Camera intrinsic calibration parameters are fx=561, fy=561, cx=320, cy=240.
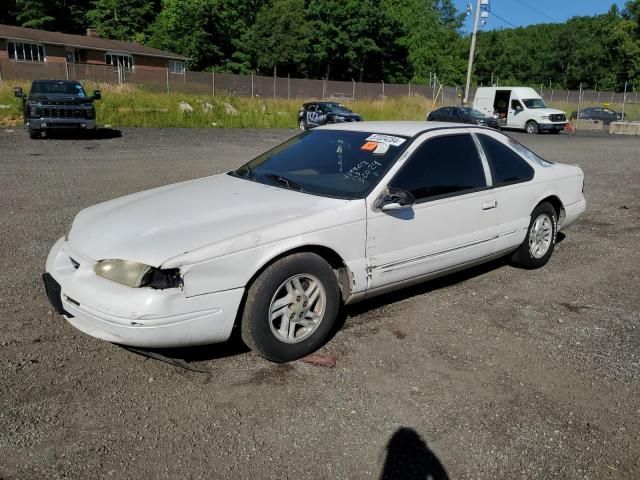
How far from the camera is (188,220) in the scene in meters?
3.47

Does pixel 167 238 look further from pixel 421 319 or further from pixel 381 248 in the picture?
pixel 421 319

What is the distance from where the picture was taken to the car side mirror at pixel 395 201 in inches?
149

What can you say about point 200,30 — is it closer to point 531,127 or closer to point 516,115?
point 516,115

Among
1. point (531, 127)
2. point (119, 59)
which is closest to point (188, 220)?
point (531, 127)

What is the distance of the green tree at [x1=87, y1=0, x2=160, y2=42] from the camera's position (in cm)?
6125

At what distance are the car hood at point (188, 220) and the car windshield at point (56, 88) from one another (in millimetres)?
15073

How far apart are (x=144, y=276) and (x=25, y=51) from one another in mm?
45713

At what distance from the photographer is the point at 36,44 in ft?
135

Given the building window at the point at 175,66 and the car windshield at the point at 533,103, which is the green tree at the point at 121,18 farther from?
the car windshield at the point at 533,103

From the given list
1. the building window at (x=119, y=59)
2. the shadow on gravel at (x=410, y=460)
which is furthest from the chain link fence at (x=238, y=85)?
the shadow on gravel at (x=410, y=460)

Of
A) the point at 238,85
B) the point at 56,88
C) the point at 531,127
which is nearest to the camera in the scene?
the point at 56,88

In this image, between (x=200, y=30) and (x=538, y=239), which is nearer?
(x=538, y=239)

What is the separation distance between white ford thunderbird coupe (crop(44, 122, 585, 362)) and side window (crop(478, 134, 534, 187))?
0.06ft

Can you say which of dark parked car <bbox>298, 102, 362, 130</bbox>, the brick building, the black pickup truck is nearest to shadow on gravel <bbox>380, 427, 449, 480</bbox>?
the black pickup truck
